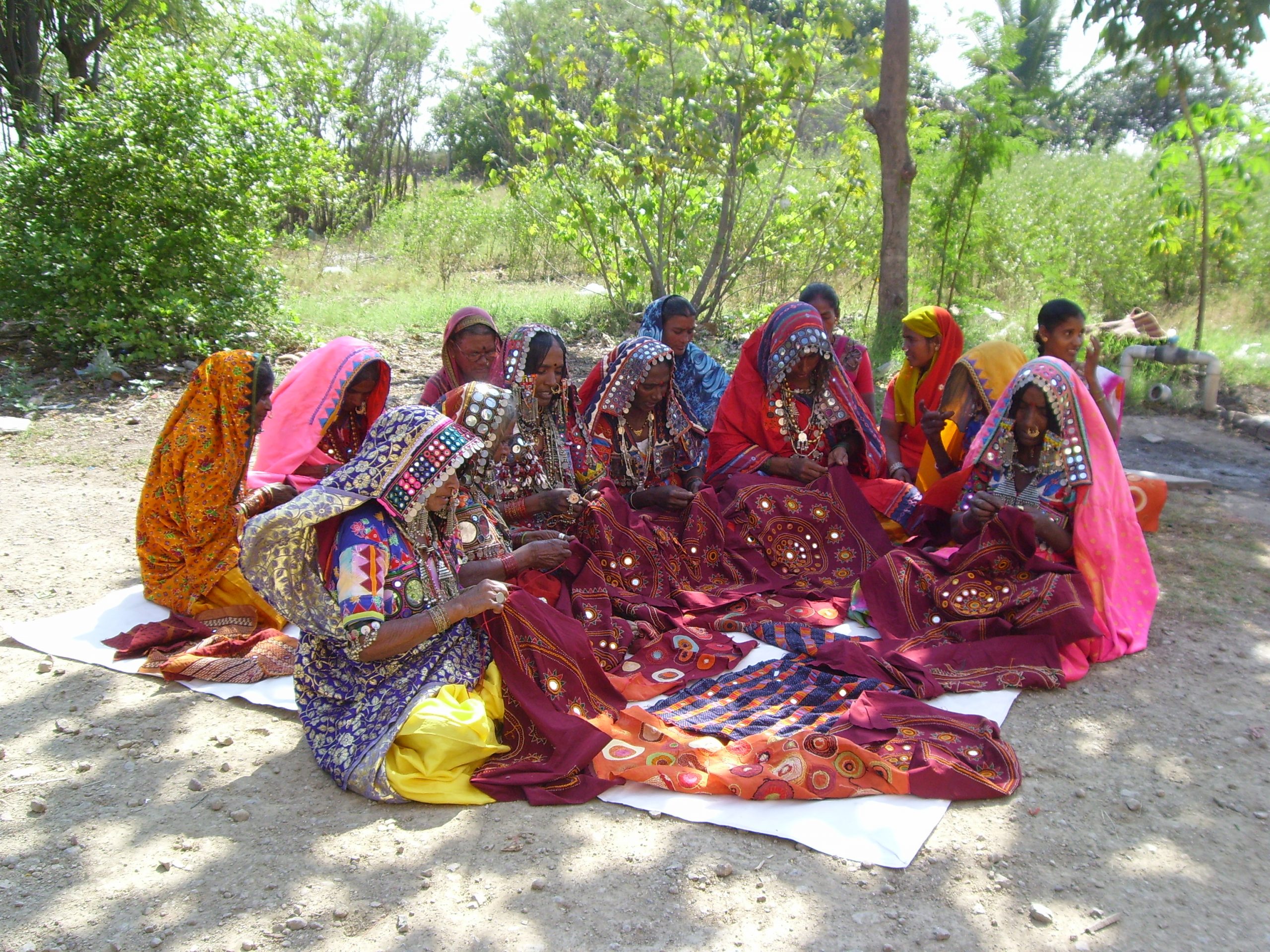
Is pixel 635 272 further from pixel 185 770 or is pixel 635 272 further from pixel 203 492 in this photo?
pixel 185 770

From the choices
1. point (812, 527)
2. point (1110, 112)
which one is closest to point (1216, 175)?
point (812, 527)

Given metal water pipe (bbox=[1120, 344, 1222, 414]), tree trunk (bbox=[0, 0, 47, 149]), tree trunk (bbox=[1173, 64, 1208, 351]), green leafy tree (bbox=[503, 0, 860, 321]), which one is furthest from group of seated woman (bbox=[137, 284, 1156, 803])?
tree trunk (bbox=[0, 0, 47, 149])

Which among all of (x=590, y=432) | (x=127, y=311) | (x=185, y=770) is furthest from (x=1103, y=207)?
(x=185, y=770)

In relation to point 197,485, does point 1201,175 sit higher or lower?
higher

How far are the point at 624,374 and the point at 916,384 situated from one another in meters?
1.98

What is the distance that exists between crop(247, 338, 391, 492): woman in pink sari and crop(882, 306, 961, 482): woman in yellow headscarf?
2.99m

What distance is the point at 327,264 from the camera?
15133mm

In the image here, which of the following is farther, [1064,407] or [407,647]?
[1064,407]

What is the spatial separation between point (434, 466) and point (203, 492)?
1.90 m

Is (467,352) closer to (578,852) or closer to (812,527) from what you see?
(812,527)

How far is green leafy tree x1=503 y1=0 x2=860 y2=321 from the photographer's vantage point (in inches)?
321

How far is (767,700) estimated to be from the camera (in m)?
3.70

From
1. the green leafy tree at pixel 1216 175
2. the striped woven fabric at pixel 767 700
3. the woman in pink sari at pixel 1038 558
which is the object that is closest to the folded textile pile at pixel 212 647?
the striped woven fabric at pixel 767 700

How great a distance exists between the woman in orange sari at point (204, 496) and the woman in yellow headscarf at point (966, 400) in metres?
3.46
